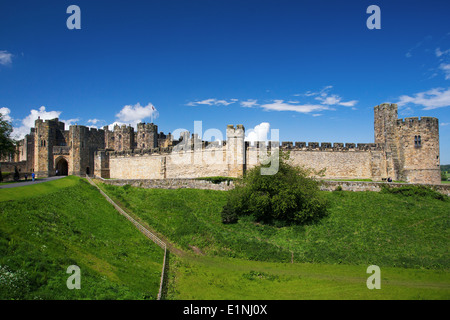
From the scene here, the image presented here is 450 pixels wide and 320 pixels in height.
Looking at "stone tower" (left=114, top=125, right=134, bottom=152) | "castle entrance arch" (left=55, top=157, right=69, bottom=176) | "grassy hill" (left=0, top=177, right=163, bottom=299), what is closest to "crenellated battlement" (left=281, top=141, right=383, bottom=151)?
"grassy hill" (left=0, top=177, right=163, bottom=299)

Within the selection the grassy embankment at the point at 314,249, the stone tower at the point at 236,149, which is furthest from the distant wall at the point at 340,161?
the grassy embankment at the point at 314,249

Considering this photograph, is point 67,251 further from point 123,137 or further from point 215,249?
point 123,137

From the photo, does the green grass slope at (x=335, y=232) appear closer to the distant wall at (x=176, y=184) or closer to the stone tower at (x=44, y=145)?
the distant wall at (x=176, y=184)

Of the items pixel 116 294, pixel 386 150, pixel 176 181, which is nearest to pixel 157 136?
pixel 176 181

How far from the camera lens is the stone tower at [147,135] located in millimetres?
50469

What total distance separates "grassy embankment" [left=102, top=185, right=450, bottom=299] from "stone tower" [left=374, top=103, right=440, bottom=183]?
28.7 ft

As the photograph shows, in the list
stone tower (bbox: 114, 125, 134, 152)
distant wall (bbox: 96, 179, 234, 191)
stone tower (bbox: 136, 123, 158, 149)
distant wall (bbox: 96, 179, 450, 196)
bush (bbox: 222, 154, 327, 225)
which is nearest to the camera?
bush (bbox: 222, 154, 327, 225)

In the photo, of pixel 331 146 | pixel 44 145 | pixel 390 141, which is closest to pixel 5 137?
pixel 44 145

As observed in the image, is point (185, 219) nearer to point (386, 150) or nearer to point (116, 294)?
point (116, 294)

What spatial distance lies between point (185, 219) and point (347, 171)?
2186cm

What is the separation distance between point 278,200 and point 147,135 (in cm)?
3260

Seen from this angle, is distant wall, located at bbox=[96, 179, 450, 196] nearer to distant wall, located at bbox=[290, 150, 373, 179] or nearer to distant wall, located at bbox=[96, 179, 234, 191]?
distant wall, located at bbox=[96, 179, 234, 191]

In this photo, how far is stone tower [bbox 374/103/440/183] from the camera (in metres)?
34.5
